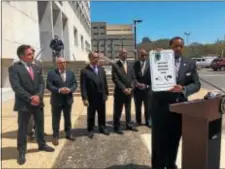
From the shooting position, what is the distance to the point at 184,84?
13.7ft

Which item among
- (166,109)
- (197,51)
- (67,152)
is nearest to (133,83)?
(67,152)

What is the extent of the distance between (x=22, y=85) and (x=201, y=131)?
309 centimetres

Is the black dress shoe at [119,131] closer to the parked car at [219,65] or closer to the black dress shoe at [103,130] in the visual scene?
the black dress shoe at [103,130]

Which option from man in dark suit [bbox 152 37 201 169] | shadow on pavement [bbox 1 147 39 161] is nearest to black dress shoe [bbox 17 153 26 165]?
shadow on pavement [bbox 1 147 39 161]

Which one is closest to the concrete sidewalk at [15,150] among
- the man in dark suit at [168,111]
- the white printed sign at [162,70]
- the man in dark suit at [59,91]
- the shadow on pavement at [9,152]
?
the shadow on pavement at [9,152]

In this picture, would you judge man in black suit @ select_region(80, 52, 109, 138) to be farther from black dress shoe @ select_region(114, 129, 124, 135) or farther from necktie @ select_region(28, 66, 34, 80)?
necktie @ select_region(28, 66, 34, 80)

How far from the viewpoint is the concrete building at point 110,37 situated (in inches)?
2035

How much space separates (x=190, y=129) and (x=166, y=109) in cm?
53

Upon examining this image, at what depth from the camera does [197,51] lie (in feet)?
253

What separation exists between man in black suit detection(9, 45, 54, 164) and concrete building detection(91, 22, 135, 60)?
42663 mm

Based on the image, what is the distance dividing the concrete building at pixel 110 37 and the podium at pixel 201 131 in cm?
4430

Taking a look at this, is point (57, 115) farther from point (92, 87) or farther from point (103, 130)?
point (103, 130)

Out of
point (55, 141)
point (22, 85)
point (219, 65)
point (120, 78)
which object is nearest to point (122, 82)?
point (120, 78)

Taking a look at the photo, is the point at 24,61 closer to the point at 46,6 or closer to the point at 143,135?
the point at 143,135
